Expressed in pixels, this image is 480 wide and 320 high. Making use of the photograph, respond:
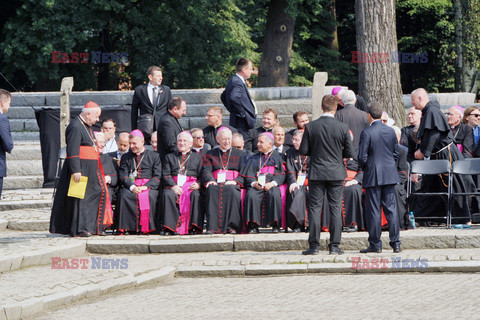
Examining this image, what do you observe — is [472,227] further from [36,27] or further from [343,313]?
Result: [36,27]

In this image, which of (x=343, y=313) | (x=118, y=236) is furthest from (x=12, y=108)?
(x=343, y=313)

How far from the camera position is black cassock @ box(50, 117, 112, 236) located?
41.5 ft

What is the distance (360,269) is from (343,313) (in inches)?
88.1

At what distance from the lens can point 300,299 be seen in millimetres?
8336

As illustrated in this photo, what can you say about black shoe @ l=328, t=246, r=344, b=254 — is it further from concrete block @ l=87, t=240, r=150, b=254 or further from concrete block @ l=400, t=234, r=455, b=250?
concrete block @ l=87, t=240, r=150, b=254

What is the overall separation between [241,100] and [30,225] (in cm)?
376

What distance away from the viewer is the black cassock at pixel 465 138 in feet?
44.9

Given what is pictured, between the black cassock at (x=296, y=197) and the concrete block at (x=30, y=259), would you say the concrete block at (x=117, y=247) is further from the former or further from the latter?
the black cassock at (x=296, y=197)

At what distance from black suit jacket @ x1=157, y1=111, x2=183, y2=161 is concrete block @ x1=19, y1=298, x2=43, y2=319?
576 centimetres

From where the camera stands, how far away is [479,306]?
7.70 m

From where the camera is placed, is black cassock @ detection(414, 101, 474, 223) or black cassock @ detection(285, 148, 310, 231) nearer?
black cassock @ detection(285, 148, 310, 231)

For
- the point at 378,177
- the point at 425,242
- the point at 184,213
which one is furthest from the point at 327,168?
the point at 184,213

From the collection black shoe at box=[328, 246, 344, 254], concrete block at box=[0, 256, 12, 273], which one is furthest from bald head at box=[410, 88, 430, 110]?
concrete block at box=[0, 256, 12, 273]

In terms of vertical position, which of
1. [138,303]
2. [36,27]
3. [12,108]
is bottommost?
Result: [138,303]
